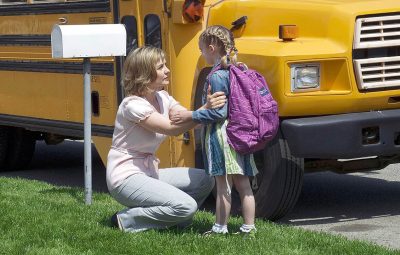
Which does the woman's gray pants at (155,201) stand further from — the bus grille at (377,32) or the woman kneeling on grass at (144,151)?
the bus grille at (377,32)

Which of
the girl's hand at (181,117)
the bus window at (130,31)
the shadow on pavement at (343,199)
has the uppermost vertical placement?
the bus window at (130,31)

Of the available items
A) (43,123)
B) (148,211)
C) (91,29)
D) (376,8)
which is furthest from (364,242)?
(43,123)

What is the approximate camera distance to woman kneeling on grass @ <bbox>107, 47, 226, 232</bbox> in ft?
20.4

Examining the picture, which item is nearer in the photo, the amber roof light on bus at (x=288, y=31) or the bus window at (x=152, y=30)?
the amber roof light on bus at (x=288, y=31)

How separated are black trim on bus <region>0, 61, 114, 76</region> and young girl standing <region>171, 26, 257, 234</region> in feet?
6.96

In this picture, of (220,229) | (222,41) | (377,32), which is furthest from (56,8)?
(220,229)

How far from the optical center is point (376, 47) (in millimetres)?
6992

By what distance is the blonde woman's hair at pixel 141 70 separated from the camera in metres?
6.27

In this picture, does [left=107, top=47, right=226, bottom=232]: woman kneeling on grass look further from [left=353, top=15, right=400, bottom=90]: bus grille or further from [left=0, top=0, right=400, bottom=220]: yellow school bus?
[left=353, top=15, right=400, bottom=90]: bus grille

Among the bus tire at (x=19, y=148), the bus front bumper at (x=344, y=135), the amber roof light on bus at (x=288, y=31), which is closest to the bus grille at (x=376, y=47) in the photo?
the bus front bumper at (x=344, y=135)

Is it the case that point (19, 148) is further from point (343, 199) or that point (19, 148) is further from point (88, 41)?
point (343, 199)

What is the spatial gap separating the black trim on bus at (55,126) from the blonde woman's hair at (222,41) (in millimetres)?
2167

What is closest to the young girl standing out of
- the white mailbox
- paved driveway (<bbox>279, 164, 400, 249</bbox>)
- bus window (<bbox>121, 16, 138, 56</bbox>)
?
paved driveway (<bbox>279, 164, 400, 249</bbox>)

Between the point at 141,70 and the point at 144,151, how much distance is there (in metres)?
0.45
